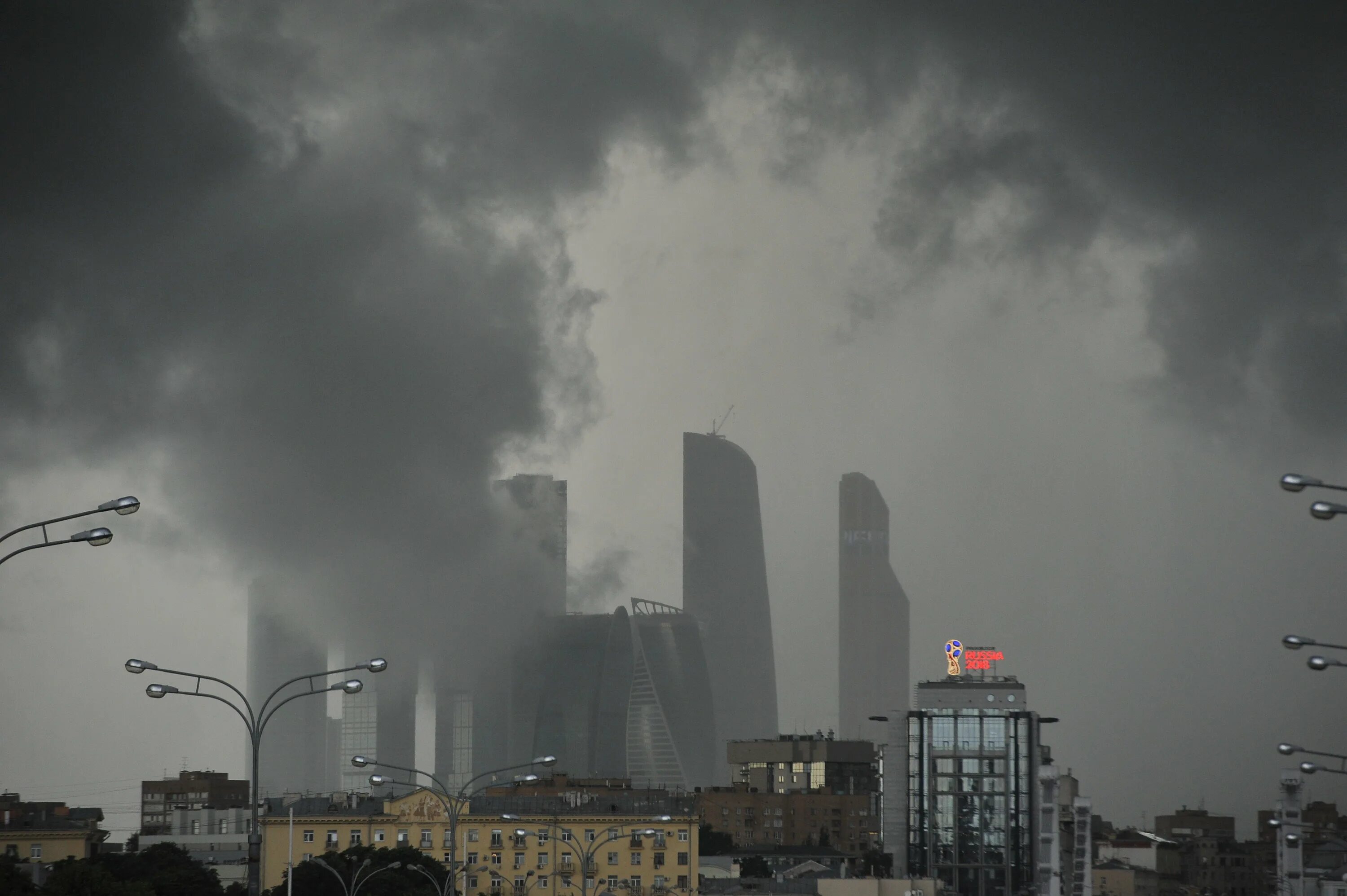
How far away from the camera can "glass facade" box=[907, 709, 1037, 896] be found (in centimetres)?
19188

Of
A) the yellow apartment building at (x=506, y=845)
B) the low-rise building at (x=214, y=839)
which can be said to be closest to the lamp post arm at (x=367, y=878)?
the yellow apartment building at (x=506, y=845)

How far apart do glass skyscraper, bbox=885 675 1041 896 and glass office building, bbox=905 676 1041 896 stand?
0.06m

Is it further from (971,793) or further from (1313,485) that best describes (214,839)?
(1313,485)

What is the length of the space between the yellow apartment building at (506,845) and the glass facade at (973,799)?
202ft

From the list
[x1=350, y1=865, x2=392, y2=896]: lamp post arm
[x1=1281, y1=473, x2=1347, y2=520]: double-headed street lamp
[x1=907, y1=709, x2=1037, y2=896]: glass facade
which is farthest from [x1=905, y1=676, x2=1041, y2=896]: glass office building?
[x1=1281, y1=473, x2=1347, y2=520]: double-headed street lamp

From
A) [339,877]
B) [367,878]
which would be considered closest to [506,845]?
[367,878]

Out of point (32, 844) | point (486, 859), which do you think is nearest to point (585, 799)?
point (486, 859)

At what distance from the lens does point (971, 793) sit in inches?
7682

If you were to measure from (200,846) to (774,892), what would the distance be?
59398 mm

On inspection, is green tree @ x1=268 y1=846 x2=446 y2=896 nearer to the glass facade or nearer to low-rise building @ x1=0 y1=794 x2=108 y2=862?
low-rise building @ x1=0 y1=794 x2=108 y2=862

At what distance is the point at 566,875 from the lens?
A: 13050 centimetres

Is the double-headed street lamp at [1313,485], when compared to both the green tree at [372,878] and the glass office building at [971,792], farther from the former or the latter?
the glass office building at [971,792]

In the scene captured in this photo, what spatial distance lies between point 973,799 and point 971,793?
0.56 m

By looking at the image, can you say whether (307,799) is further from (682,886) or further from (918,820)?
(918,820)
